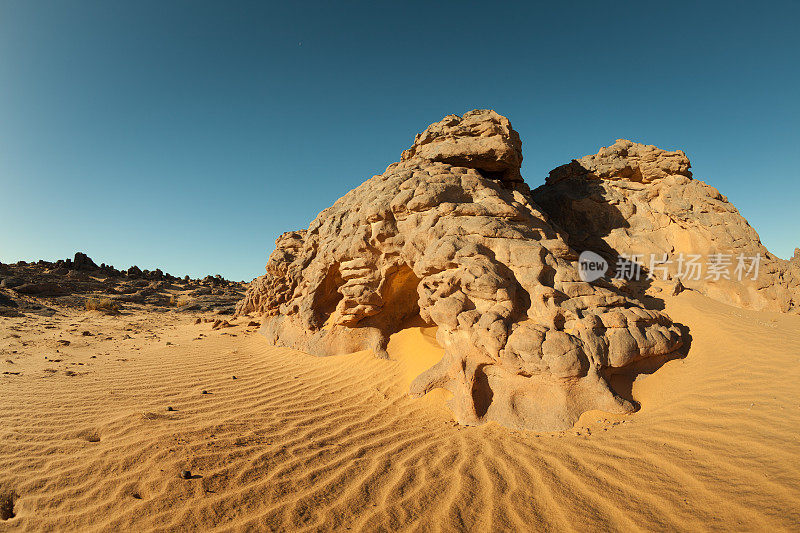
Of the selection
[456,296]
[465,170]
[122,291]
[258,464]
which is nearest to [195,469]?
[258,464]

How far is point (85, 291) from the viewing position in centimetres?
1850

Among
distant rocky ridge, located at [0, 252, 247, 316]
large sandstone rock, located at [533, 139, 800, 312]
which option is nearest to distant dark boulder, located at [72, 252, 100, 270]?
distant rocky ridge, located at [0, 252, 247, 316]

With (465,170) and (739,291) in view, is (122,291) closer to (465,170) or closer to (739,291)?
(465,170)

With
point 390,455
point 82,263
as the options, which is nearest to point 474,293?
point 390,455

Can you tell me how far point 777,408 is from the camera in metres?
3.56

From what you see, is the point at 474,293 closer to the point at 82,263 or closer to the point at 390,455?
the point at 390,455

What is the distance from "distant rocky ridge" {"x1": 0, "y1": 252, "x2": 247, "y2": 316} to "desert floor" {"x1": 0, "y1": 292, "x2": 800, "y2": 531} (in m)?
12.3

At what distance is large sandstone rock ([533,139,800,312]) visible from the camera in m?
8.41

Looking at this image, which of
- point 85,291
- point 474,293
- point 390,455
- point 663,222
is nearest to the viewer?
point 390,455

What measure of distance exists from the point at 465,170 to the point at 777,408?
21.2ft

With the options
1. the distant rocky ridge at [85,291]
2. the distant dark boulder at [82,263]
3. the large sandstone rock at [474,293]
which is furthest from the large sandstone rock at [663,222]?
the distant dark boulder at [82,263]

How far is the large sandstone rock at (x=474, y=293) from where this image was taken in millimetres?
4262

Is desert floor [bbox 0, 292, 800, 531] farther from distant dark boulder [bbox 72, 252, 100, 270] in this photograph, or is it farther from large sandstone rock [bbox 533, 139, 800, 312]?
distant dark boulder [bbox 72, 252, 100, 270]

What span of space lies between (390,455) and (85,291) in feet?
77.4
